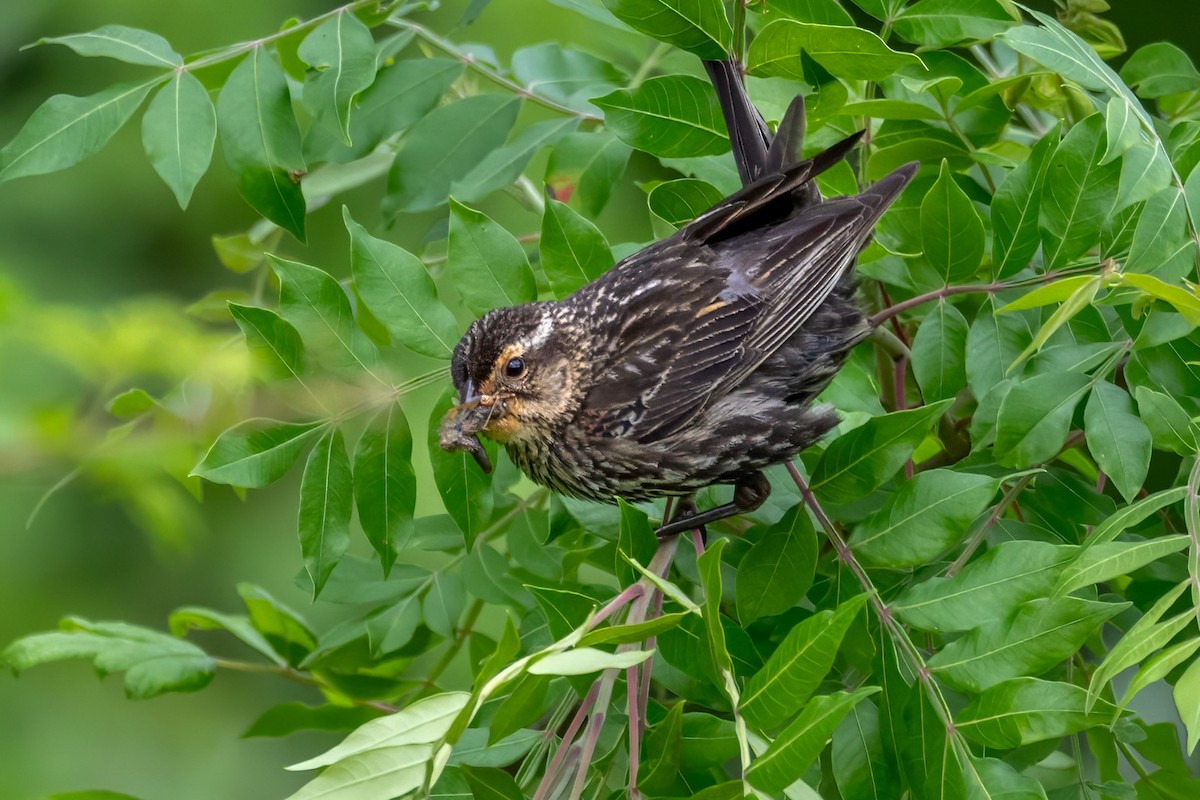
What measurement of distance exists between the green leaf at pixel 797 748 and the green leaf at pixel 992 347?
0.70 m

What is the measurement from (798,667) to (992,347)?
708mm

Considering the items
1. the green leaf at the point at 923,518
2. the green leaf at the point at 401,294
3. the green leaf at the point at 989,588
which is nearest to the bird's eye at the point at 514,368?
the green leaf at the point at 401,294

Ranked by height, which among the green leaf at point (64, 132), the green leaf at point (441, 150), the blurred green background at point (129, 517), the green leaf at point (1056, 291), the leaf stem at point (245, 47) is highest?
the leaf stem at point (245, 47)

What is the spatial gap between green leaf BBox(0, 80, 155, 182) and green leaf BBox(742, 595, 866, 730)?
1332mm

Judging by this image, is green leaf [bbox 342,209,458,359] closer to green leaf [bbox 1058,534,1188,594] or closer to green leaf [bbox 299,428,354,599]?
green leaf [bbox 299,428,354,599]

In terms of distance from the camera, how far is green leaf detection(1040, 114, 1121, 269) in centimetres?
181

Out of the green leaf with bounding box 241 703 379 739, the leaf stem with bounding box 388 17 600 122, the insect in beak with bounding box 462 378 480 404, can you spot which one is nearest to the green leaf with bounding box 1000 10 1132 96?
the leaf stem with bounding box 388 17 600 122

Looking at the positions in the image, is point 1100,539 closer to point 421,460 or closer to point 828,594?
point 828,594

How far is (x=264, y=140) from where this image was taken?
2031 mm

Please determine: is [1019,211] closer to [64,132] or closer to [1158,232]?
[1158,232]

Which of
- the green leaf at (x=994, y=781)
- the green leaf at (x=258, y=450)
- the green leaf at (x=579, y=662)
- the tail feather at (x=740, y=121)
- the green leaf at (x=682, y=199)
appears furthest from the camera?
the green leaf at (x=682, y=199)

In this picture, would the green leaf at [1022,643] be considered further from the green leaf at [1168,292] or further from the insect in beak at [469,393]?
the insect in beak at [469,393]

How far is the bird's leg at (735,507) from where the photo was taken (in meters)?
2.02

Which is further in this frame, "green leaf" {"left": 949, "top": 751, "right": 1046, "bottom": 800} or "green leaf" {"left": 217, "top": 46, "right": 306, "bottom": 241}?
"green leaf" {"left": 217, "top": 46, "right": 306, "bottom": 241}
